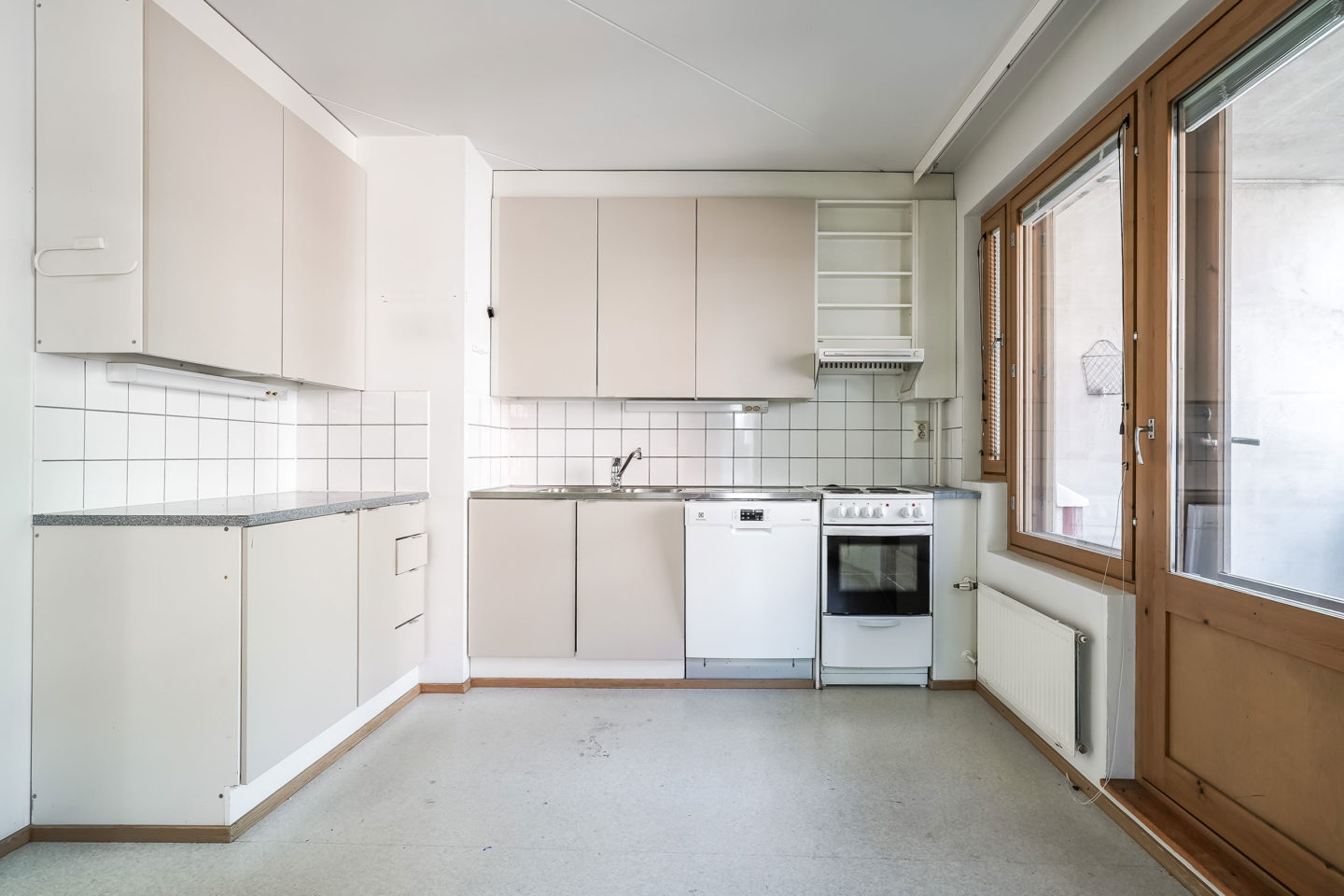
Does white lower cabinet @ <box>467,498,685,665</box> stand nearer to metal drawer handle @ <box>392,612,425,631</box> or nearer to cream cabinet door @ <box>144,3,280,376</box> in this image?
metal drawer handle @ <box>392,612,425,631</box>

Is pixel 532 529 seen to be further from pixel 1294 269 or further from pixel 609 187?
pixel 1294 269

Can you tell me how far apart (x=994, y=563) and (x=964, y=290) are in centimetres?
135

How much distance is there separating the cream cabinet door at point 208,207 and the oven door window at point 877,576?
2.47m

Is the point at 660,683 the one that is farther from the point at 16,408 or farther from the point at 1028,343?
the point at 16,408

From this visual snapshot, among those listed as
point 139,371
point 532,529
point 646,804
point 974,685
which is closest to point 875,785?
point 646,804

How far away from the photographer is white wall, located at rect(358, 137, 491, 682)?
2.89m

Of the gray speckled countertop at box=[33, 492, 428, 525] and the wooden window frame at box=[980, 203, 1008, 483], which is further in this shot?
the wooden window frame at box=[980, 203, 1008, 483]

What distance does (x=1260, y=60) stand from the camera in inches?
59.4

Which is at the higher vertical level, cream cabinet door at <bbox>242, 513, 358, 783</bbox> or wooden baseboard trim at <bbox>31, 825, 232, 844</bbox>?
cream cabinet door at <bbox>242, 513, 358, 783</bbox>

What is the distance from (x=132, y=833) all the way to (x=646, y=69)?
2.94m

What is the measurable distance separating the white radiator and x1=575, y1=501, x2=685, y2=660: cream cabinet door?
1345 millimetres

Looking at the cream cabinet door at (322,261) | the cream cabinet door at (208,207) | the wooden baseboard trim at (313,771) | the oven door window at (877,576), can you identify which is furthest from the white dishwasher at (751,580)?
the cream cabinet door at (208,207)

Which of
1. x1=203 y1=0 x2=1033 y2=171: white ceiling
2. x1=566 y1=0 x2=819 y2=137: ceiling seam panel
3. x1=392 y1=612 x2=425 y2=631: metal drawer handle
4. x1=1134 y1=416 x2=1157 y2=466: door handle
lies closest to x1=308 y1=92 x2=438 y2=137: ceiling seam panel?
Result: x1=203 y1=0 x2=1033 y2=171: white ceiling

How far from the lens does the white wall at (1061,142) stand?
72.1 inches
